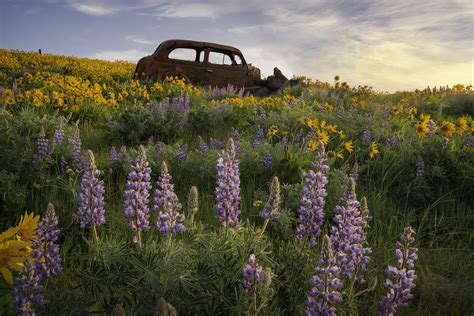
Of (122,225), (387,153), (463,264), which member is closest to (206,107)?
(387,153)

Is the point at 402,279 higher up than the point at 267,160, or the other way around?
the point at 267,160

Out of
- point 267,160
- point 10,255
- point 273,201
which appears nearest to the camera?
point 10,255

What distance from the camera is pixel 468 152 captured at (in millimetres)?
5289

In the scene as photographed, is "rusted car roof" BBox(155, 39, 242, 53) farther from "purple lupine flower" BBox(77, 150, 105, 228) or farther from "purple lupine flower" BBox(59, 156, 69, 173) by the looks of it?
"purple lupine flower" BBox(77, 150, 105, 228)

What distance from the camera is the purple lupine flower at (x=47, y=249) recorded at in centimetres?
212

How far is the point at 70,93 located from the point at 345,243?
8.37m

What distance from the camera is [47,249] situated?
2219mm

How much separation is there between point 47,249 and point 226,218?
950 mm

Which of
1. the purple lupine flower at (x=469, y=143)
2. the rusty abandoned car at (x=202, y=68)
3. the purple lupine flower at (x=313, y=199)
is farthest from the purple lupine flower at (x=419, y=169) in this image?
the rusty abandoned car at (x=202, y=68)

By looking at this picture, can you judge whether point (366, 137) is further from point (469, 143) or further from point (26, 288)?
point (26, 288)

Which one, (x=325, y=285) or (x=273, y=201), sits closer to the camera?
(x=325, y=285)

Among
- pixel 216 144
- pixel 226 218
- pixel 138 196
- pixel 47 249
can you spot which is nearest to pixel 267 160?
pixel 216 144

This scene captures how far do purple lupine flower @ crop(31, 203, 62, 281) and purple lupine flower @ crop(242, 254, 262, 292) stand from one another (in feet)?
3.23

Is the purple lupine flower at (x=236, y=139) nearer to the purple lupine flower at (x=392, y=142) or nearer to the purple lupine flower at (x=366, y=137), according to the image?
the purple lupine flower at (x=366, y=137)
